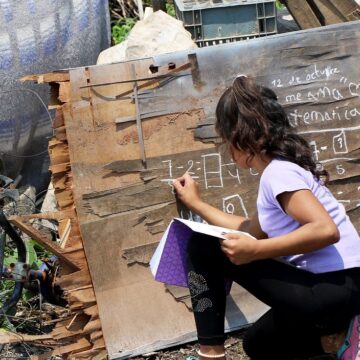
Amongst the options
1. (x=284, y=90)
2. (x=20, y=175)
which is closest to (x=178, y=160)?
(x=284, y=90)

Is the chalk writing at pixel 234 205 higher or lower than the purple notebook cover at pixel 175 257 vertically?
lower

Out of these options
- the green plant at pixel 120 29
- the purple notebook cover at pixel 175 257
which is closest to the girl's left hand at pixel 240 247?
the purple notebook cover at pixel 175 257

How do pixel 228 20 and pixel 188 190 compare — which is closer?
pixel 188 190

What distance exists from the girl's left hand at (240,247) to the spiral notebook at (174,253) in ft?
0.42

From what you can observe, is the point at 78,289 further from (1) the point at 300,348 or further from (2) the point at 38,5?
(2) the point at 38,5

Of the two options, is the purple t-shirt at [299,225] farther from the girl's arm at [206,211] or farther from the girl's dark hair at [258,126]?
the girl's arm at [206,211]

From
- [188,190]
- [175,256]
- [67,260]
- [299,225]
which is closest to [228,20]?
[188,190]

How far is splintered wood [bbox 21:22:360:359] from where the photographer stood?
3807mm

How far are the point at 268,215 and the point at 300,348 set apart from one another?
67 cm

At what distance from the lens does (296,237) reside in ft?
9.69

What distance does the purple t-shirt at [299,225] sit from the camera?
3041 mm

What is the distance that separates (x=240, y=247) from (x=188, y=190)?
833 millimetres

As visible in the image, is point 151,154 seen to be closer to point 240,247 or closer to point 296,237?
point 240,247

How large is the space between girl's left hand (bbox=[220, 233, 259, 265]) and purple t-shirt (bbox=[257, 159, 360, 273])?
16 cm
